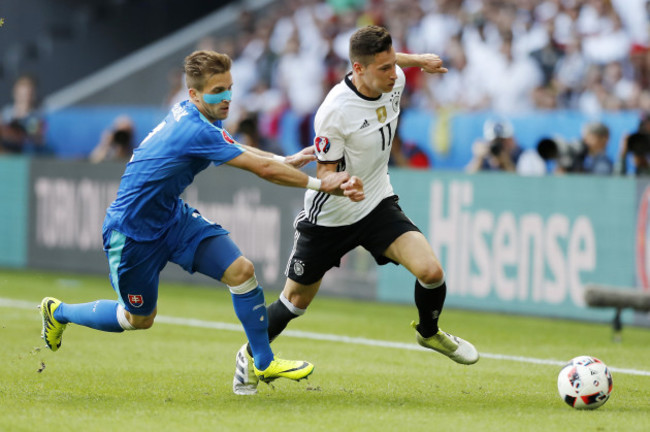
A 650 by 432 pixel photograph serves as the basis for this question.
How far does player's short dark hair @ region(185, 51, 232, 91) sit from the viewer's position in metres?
7.12

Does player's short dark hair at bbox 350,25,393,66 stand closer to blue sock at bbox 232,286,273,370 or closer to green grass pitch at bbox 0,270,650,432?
blue sock at bbox 232,286,273,370

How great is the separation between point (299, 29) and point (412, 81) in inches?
147

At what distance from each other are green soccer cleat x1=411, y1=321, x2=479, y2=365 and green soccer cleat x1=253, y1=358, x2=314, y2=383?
993mm

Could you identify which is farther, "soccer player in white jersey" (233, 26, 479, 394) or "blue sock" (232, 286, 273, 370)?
"soccer player in white jersey" (233, 26, 479, 394)

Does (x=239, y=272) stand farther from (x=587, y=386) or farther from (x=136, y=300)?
(x=587, y=386)

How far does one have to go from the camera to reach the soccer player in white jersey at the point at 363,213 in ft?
25.0

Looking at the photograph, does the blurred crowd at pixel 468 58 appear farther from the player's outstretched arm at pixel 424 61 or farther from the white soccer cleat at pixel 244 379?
the white soccer cleat at pixel 244 379

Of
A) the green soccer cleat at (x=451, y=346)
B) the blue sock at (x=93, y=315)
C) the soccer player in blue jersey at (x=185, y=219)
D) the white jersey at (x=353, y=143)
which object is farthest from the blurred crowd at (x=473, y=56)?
the soccer player in blue jersey at (x=185, y=219)

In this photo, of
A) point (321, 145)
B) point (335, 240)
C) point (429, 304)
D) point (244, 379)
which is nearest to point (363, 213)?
point (335, 240)

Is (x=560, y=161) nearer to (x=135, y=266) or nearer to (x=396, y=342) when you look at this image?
(x=396, y=342)

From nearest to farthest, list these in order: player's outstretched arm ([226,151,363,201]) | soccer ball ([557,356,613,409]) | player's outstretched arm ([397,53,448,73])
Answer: player's outstretched arm ([226,151,363,201]) < soccer ball ([557,356,613,409]) < player's outstretched arm ([397,53,448,73])

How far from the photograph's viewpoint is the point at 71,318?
25.9 feet

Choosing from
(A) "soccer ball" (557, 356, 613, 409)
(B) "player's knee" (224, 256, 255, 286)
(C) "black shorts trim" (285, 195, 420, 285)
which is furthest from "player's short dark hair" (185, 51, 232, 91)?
(A) "soccer ball" (557, 356, 613, 409)

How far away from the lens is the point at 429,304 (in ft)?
25.8
